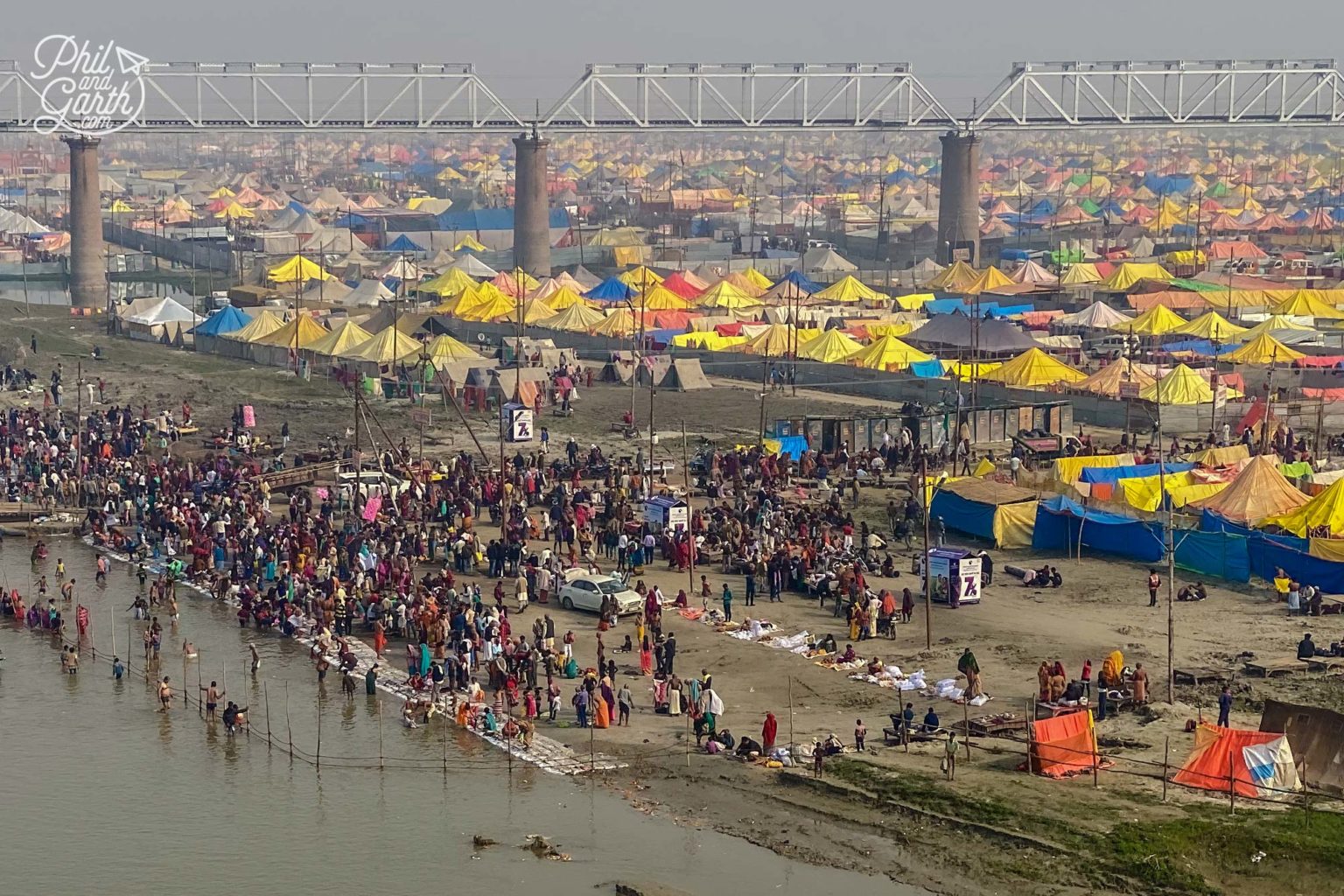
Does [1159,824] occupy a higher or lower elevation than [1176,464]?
lower

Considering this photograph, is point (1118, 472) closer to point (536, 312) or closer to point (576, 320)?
point (576, 320)

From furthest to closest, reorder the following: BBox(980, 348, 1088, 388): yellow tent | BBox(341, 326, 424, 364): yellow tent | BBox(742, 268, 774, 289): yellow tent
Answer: BBox(742, 268, 774, 289): yellow tent
BBox(341, 326, 424, 364): yellow tent
BBox(980, 348, 1088, 388): yellow tent

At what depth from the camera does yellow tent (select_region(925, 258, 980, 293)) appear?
8112 centimetres

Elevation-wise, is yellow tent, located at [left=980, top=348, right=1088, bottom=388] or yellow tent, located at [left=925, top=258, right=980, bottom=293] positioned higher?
yellow tent, located at [left=925, top=258, right=980, bottom=293]

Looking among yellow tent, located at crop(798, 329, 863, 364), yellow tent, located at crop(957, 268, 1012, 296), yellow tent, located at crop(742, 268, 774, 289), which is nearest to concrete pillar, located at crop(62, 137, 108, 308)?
yellow tent, located at crop(742, 268, 774, 289)

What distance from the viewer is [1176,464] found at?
141ft

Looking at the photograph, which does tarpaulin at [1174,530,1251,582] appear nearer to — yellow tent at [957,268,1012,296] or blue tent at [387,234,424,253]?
yellow tent at [957,268,1012,296]

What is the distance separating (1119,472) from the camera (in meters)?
42.0

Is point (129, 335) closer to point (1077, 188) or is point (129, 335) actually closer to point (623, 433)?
point (623, 433)

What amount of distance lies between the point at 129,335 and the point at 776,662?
159 ft

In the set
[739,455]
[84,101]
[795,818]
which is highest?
[84,101]

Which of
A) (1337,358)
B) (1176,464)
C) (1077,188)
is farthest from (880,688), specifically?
(1077,188)

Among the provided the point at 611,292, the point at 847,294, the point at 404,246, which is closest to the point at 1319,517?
the point at 611,292

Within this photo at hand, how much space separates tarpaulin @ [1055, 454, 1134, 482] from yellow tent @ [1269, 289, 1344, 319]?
27274 millimetres
